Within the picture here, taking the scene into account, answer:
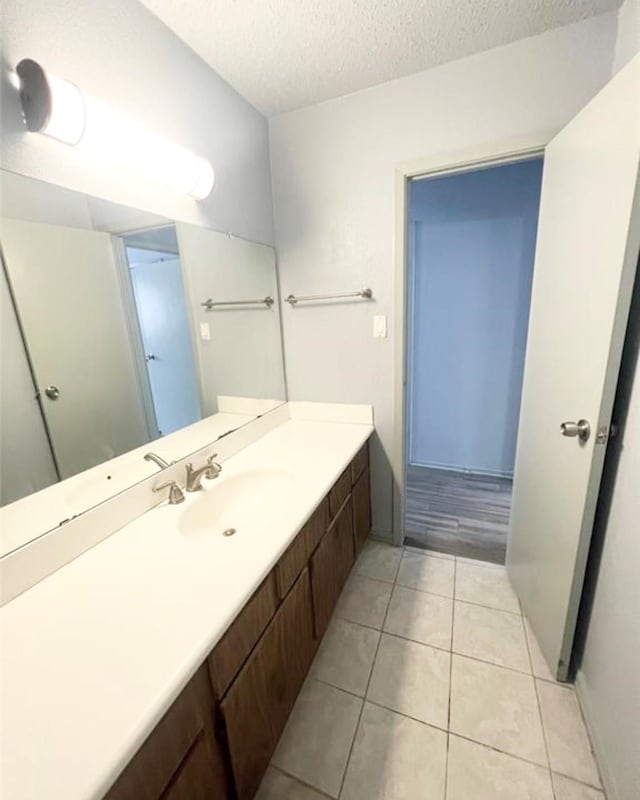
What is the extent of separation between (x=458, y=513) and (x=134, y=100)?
8.79ft

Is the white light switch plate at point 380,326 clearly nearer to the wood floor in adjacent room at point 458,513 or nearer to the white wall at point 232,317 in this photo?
the white wall at point 232,317

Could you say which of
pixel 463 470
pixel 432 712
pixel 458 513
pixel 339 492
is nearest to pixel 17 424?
pixel 339 492

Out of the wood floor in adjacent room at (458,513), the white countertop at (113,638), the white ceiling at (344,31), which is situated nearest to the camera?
A: the white countertop at (113,638)

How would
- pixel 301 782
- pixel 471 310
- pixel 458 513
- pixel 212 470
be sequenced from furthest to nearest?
pixel 471 310 → pixel 458 513 → pixel 212 470 → pixel 301 782

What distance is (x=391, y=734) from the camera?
3.99ft

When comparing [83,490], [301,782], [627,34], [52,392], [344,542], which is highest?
[627,34]

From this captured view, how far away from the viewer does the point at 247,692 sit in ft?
2.96

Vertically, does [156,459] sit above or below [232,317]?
below

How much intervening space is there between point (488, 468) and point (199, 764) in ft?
9.11

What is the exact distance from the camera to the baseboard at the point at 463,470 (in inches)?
115

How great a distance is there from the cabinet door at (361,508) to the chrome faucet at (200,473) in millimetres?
700

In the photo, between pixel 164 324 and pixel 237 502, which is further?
pixel 237 502

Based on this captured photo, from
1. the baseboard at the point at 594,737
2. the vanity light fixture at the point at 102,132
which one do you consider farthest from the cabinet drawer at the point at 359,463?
the vanity light fixture at the point at 102,132

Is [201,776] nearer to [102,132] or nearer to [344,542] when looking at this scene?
[344,542]
